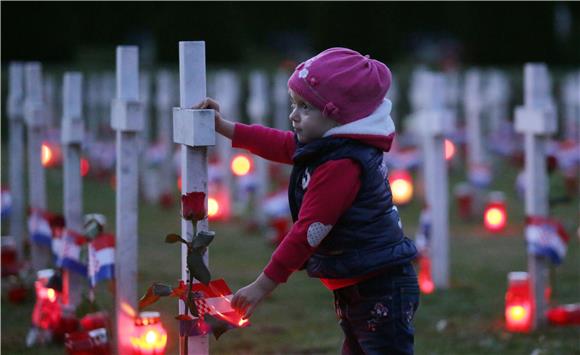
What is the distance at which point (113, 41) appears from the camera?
1732 inches

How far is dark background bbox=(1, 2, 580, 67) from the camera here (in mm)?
30781

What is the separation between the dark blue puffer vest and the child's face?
0.19 feet

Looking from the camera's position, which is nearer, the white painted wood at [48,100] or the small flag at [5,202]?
the white painted wood at [48,100]

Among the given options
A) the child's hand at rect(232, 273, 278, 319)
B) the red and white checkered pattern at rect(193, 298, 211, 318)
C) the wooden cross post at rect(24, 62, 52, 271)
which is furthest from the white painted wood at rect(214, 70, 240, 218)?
the child's hand at rect(232, 273, 278, 319)

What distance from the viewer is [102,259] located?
226 inches

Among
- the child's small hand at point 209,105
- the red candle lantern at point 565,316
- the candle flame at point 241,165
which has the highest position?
the child's small hand at point 209,105

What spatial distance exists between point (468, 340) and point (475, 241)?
514 centimetres

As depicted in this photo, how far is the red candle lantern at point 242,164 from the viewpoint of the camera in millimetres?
13945

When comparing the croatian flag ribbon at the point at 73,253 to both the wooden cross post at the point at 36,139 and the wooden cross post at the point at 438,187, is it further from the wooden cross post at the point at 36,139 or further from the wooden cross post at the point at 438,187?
the wooden cross post at the point at 438,187

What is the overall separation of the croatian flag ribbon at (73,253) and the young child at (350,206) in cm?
235

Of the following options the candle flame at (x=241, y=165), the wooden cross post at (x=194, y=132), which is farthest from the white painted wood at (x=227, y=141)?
the wooden cross post at (x=194, y=132)

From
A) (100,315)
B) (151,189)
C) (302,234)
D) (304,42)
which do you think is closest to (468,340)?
(100,315)

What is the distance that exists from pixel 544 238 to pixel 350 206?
310 centimetres

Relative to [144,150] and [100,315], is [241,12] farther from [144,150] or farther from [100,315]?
[100,315]
